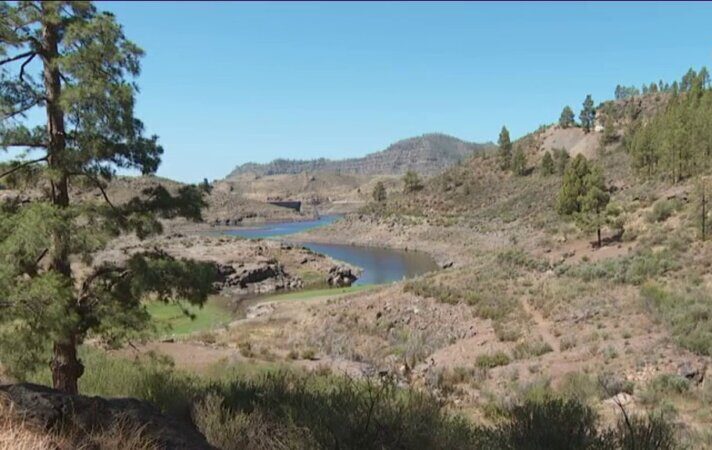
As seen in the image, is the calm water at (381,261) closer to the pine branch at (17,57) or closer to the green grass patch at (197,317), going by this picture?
the green grass patch at (197,317)

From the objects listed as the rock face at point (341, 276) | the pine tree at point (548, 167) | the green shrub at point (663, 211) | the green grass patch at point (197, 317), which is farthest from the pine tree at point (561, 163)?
the green grass patch at point (197, 317)

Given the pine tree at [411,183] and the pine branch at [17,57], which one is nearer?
the pine branch at [17,57]

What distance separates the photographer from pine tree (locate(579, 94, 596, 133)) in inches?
5128

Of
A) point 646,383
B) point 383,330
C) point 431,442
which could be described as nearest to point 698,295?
point 646,383

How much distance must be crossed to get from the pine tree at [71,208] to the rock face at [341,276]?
132 feet

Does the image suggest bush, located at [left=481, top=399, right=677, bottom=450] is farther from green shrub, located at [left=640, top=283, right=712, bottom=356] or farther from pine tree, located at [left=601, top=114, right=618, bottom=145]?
pine tree, located at [left=601, top=114, right=618, bottom=145]

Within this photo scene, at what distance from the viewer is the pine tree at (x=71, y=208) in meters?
6.61

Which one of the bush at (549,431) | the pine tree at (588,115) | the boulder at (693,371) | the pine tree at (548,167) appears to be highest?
the pine tree at (588,115)

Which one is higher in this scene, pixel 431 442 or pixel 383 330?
pixel 431 442

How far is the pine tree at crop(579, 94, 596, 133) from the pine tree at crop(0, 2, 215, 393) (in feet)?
447

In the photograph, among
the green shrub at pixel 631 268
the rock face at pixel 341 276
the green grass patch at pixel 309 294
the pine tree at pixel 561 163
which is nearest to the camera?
the green shrub at pixel 631 268

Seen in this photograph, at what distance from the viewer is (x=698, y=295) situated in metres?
19.4

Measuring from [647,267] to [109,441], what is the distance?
87.5 ft

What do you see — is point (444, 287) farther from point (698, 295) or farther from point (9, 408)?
point (9, 408)
